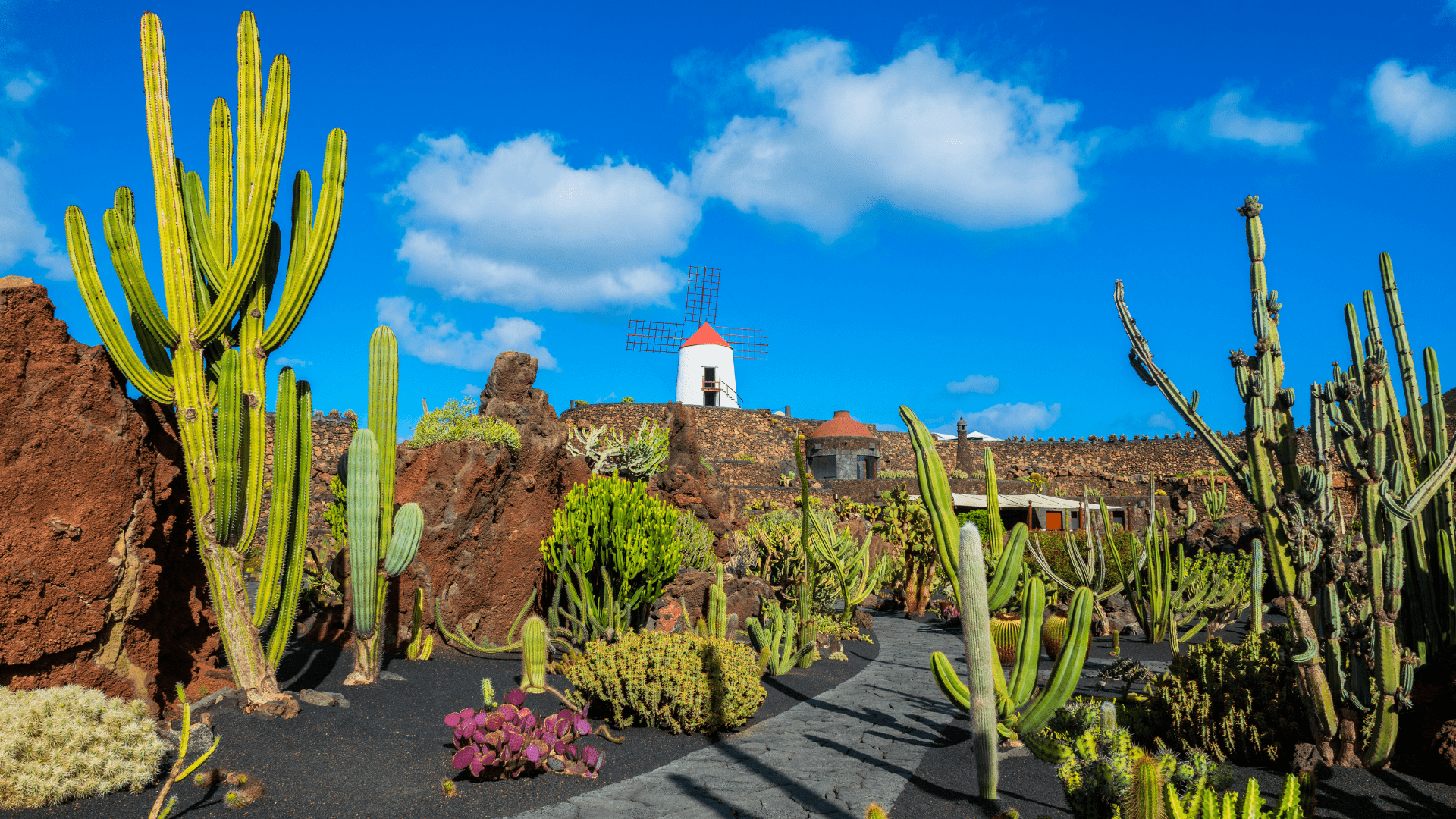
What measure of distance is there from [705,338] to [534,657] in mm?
36779

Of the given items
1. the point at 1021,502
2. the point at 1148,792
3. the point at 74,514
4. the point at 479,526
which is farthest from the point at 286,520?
the point at 1021,502

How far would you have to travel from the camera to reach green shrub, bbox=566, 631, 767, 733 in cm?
541

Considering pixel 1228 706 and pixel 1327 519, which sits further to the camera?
pixel 1228 706

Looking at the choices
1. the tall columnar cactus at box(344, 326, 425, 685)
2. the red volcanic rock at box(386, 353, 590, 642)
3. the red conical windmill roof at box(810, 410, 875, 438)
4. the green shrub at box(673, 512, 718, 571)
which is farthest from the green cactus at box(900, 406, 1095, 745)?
the red conical windmill roof at box(810, 410, 875, 438)

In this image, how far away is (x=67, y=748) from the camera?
3736mm

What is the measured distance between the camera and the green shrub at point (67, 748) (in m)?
3.59

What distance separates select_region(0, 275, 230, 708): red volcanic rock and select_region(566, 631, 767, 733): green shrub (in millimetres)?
2748

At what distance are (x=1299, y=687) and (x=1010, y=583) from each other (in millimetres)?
1695

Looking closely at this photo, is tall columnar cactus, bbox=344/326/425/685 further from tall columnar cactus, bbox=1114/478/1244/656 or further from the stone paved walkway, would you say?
tall columnar cactus, bbox=1114/478/1244/656

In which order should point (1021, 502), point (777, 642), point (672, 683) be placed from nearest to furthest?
point (672, 683) → point (777, 642) → point (1021, 502)

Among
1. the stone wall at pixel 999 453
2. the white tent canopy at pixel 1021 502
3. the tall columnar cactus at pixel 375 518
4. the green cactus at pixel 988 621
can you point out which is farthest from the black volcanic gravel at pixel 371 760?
the stone wall at pixel 999 453

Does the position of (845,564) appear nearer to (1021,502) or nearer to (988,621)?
(988,621)

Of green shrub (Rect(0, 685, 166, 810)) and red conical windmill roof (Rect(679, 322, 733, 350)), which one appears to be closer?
green shrub (Rect(0, 685, 166, 810))

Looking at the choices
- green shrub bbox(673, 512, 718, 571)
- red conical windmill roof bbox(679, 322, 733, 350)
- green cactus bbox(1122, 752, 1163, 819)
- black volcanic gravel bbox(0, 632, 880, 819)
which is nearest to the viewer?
green cactus bbox(1122, 752, 1163, 819)
